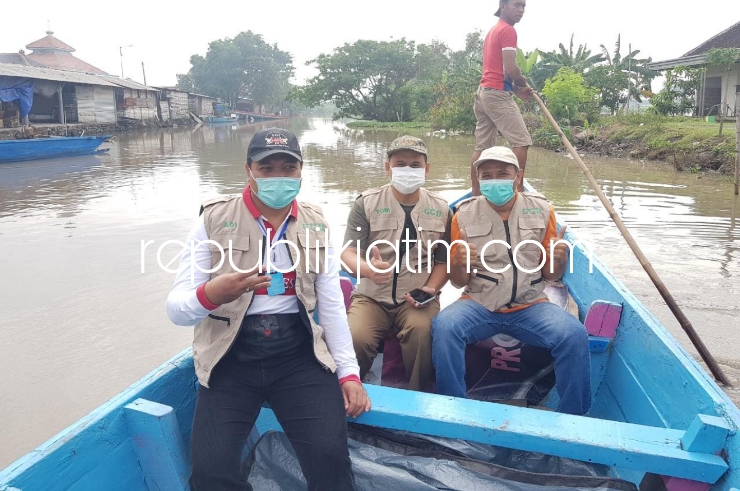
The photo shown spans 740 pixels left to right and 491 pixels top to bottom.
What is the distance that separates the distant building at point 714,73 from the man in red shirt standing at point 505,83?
1526cm

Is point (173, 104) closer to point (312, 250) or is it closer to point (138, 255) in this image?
point (138, 255)

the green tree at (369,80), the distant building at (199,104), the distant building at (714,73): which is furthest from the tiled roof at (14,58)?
the distant building at (714,73)

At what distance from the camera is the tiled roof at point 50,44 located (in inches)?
1564

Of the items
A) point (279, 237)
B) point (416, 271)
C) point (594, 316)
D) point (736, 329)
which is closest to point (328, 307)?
point (279, 237)

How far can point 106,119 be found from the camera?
26.8 m

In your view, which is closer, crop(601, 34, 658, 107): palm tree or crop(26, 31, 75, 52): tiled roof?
crop(601, 34, 658, 107): palm tree

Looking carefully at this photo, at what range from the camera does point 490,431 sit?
158cm

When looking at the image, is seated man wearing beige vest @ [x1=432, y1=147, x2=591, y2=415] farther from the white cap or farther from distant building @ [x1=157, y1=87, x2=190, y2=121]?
distant building @ [x1=157, y1=87, x2=190, y2=121]

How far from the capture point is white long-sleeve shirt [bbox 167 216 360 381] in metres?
1.74

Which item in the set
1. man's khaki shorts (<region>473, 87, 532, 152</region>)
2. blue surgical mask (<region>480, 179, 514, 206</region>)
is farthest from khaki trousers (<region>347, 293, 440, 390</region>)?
man's khaki shorts (<region>473, 87, 532, 152</region>)

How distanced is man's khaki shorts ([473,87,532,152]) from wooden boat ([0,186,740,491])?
297 cm

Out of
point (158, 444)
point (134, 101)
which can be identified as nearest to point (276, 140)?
point (158, 444)

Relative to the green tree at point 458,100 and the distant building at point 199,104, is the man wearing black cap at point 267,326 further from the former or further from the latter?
the distant building at point 199,104

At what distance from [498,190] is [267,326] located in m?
1.31
